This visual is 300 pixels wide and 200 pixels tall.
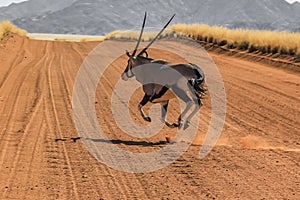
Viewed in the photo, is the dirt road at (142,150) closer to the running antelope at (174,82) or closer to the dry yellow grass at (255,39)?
the running antelope at (174,82)

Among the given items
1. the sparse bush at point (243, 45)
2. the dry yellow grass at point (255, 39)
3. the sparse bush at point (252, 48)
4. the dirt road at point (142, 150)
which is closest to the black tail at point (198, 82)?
the dirt road at point (142, 150)

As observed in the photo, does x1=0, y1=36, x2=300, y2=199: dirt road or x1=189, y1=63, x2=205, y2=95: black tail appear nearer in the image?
x1=0, y1=36, x2=300, y2=199: dirt road

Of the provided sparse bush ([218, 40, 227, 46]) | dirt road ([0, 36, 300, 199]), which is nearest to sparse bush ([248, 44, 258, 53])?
sparse bush ([218, 40, 227, 46])

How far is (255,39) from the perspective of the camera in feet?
91.5

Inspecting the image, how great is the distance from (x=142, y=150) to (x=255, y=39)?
68.2 feet

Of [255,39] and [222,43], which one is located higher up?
[255,39]

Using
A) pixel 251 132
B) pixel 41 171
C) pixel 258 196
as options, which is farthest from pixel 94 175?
pixel 251 132

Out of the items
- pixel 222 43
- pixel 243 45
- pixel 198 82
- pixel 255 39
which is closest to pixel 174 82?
pixel 198 82

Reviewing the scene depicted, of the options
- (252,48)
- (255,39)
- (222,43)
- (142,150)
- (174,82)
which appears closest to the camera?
(142,150)

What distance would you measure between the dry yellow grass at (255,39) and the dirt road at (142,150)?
1010 cm

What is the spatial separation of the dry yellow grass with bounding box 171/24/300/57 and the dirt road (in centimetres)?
1010

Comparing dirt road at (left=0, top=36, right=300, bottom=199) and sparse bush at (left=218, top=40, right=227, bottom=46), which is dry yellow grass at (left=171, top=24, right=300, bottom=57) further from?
dirt road at (left=0, top=36, right=300, bottom=199)

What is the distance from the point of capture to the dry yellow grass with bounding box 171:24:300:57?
2428 cm

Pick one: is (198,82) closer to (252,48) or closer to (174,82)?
(174,82)
